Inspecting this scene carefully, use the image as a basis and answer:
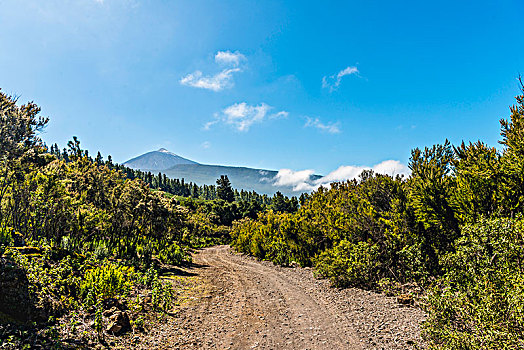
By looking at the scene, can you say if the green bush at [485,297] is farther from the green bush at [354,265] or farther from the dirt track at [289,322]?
the green bush at [354,265]

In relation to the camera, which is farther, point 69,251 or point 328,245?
point 328,245

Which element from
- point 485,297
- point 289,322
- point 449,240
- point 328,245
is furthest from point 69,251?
point 328,245

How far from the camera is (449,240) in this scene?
31.1ft

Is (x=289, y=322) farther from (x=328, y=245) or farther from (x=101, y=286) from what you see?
(x=328, y=245)

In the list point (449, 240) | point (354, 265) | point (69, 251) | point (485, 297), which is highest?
point (449, 240)

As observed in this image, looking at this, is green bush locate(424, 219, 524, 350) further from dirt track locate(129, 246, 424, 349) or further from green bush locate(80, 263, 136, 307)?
green bush locate(80, 263, 136, 307)

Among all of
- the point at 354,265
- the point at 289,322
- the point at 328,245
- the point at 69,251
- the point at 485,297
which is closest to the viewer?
the point at 485,297

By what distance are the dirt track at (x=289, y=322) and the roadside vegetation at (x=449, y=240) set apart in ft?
3.16

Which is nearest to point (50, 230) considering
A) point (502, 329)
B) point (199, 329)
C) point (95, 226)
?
point (95, 226)

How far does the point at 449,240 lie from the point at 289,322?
6489mm

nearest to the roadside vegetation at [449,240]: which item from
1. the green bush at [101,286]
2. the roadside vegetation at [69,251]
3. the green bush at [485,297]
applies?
the green bush at [485,297]

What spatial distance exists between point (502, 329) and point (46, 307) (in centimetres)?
832

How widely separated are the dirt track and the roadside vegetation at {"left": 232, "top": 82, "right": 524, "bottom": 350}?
0.96 meters

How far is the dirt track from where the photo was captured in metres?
5.98
